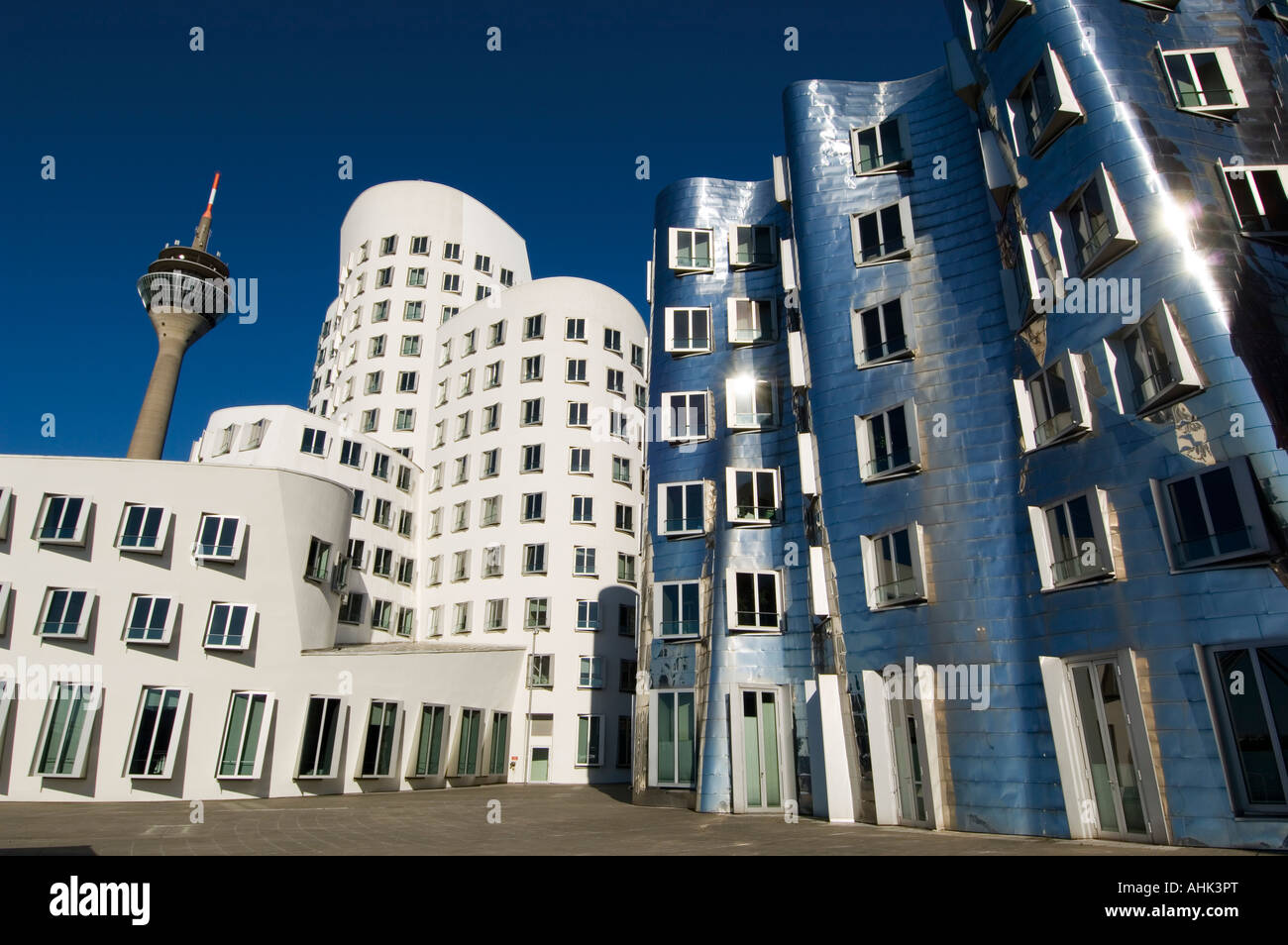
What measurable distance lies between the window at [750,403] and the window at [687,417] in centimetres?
108

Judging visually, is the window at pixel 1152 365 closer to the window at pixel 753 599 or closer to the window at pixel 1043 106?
the window at pixel 1043 106

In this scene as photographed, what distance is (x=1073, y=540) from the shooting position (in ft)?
59.3

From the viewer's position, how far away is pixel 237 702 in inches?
1168

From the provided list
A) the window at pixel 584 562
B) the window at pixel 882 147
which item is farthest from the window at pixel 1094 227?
the window at pixel 584 562

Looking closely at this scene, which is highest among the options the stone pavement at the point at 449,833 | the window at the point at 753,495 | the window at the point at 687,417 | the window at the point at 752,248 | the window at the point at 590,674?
the window at the point at 752,248

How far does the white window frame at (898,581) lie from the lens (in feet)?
68.6

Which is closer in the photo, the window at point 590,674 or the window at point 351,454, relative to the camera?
the window at point 590,674

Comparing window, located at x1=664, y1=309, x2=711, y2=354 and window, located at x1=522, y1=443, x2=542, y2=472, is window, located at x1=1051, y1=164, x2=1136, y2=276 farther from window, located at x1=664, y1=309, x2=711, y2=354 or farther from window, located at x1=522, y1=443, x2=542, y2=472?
window, located at x1=522, y1=443, x2=542, y2=472

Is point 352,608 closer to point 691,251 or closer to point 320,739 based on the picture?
point 320,739

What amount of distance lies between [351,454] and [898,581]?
39118 millimetres

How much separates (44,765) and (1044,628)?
3153 cm

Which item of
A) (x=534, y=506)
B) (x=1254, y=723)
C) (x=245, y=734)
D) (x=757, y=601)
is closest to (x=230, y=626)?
(x=245, y=734)

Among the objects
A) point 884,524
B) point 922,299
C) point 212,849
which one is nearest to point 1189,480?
point 884,524
